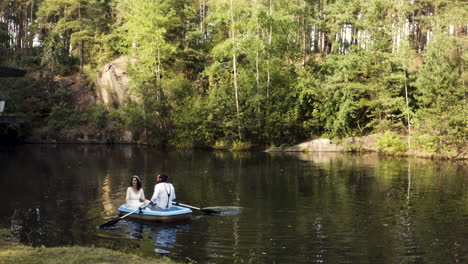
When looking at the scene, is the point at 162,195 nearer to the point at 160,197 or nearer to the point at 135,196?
the point at 160,197

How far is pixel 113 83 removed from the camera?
49562mm

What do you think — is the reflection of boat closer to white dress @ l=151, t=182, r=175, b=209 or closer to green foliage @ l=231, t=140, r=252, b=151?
white dress @ l=151, t=182, r=175, b=209

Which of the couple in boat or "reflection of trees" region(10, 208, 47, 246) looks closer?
"reflection of trees" region(10, 208, 47, 246)

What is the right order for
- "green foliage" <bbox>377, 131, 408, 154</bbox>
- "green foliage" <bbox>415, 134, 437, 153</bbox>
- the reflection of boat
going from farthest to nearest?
"green foliage" <bbox>377, 131, 408, 154</bbox>
"green foliage" <bbox>415, 134, 437, 153</bbox>
the reflection of boat

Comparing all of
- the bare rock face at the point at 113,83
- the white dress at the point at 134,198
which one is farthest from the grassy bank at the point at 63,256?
the bare rock face at the point at 113,83

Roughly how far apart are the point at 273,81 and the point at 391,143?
1213 centimetres

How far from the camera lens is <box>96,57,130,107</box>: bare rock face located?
49.3 metres

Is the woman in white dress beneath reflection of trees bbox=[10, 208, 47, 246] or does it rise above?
above

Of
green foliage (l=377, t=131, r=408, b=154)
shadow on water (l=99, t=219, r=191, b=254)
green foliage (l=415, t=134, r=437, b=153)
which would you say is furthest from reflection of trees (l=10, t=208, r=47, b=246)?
green foliage (l=377, t=131, r=408, b=154)

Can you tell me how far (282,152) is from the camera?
38.9m

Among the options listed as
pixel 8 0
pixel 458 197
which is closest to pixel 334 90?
pixel 458 197

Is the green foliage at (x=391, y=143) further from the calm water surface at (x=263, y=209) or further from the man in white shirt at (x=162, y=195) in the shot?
the man in white shirt at (x=162, y=195)

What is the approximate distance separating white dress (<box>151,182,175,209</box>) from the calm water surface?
0.72 m

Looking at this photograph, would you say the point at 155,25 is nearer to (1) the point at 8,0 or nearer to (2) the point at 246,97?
(2) the point at 246,97
